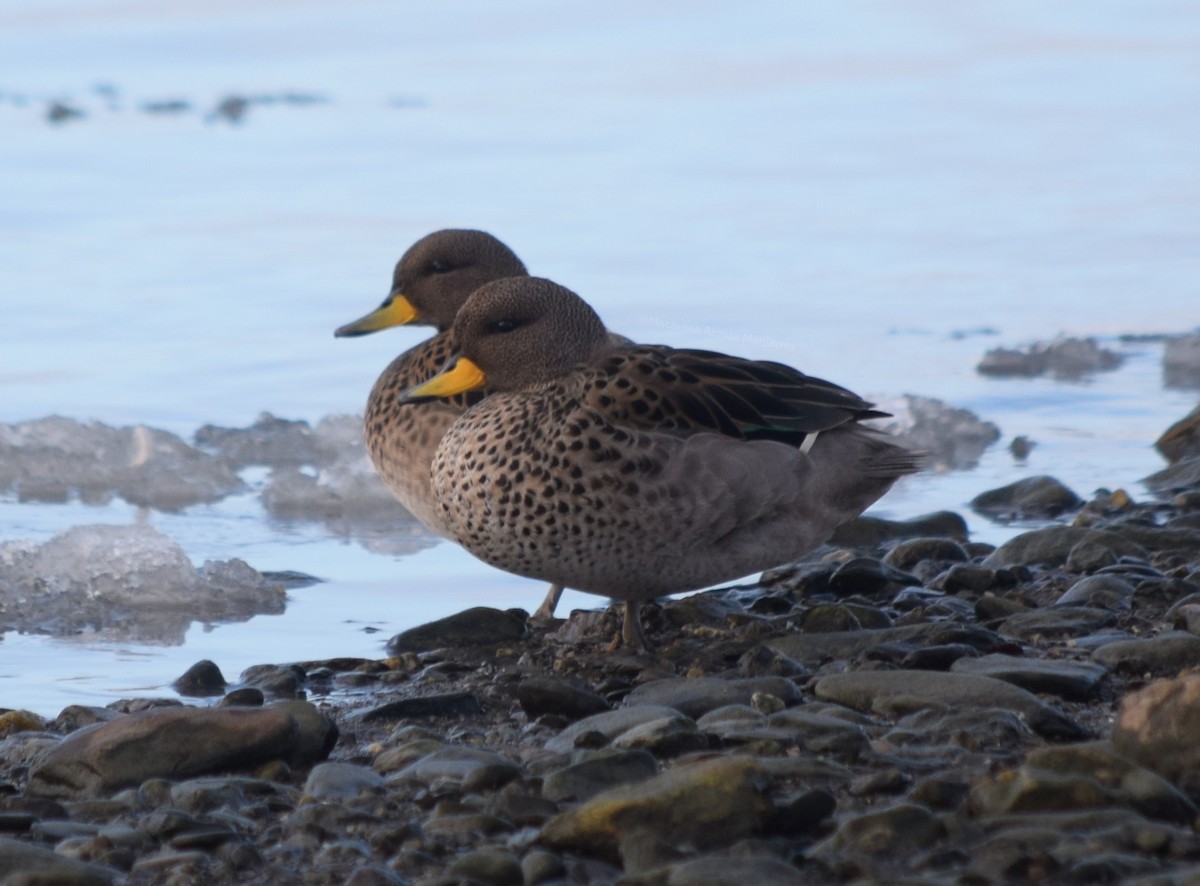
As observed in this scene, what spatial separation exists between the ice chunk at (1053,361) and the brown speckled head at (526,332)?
5164 mm

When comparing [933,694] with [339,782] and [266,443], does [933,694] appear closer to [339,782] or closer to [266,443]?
[339,782]

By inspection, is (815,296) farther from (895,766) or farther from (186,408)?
(895,766)

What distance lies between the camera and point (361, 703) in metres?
4.46

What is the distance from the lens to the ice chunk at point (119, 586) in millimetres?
5758

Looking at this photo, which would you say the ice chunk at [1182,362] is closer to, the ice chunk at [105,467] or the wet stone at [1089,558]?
the wet stone at [1089,558]

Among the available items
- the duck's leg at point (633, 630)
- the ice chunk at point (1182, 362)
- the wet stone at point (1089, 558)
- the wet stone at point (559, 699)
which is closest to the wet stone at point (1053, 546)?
the wet stone at point (1089, 558)

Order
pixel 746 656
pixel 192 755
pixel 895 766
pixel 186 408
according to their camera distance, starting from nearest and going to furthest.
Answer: pixel 895 766
pixel 192 755
pixel 746 656
pixel 186 408

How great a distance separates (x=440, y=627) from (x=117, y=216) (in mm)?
9089

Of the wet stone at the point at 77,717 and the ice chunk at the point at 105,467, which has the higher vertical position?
the ice chunk at the point at 105,467

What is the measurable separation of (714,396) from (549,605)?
3.25ft

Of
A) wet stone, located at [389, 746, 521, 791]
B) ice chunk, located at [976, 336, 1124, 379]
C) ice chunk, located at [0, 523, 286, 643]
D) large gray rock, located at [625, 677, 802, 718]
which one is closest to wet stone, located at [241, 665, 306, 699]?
ice chunk, located at [0, 523, 286, 643]

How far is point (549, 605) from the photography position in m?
5.36

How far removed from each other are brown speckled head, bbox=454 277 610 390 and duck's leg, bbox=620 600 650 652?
2.08 ft

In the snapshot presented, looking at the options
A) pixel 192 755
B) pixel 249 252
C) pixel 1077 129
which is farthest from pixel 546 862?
pixel 1077 129
